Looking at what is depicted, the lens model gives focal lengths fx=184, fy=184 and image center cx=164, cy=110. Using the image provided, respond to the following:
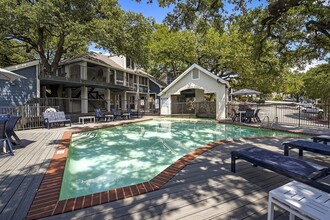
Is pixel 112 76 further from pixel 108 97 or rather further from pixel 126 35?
pixel 126 35

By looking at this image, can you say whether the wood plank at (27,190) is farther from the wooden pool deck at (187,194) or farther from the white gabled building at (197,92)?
the white gabled building at (197,92)

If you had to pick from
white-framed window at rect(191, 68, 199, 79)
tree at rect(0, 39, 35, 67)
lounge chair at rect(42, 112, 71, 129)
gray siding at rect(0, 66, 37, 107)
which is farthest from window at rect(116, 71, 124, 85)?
lounge chair at rect(42, 112, 71, 129)

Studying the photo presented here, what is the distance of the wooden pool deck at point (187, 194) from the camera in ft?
8.21

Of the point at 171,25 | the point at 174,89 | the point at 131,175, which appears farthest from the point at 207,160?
the point at 174,89

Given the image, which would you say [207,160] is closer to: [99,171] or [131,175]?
[131,175]

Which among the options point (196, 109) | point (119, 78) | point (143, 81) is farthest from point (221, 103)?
point (143, 81)

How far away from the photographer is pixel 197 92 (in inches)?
784

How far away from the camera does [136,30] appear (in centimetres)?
1585

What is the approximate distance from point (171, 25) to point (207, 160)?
28.7 feet

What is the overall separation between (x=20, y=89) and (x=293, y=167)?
15.5 metres

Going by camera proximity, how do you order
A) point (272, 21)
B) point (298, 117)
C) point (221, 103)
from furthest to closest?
point (298, 117), point (221, 103), point (272, 21)

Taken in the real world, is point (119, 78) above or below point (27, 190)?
above

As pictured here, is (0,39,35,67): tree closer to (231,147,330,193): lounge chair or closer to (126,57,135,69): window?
(126,57,135,69): window

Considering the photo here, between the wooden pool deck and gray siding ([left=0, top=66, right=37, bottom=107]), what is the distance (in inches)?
381
